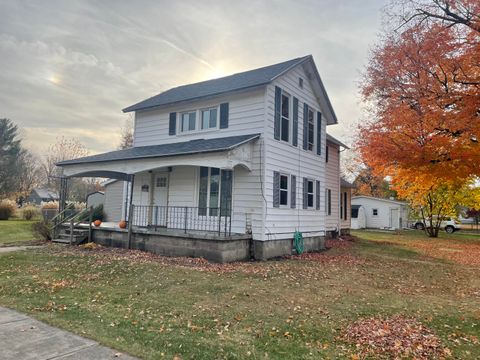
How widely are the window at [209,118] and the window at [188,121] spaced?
0.43 m

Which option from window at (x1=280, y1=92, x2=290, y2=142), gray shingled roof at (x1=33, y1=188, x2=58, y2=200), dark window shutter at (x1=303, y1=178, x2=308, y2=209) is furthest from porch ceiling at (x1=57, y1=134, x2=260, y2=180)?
gray shingled roof at (x1=33, y1=188, x2=58, y2=200)

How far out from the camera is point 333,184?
65.3 ft

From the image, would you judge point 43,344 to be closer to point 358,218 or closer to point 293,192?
point 293,192

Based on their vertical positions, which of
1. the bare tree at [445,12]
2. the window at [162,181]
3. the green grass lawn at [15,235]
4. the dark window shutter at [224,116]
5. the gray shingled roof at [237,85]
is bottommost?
the green grass lawn at [15,235]

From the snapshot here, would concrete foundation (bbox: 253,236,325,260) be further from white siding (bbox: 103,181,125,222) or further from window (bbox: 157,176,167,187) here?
white siding (bbox: 103,181,125,222)

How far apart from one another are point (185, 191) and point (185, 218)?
1.78 m

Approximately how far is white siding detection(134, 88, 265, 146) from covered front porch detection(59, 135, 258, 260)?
1.92 ft

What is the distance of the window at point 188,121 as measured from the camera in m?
13.6

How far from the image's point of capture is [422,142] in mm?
12891

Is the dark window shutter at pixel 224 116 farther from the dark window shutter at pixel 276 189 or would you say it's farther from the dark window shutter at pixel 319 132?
the dark window shutter at pixel 319 132

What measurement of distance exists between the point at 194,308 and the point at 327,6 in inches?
485

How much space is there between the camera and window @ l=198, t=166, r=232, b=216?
38.4ft

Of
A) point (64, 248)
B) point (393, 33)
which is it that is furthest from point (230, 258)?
point (393, 33)

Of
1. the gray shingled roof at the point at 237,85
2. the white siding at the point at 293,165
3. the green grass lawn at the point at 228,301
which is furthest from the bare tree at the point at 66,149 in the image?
the white siding at the point at 293,165
